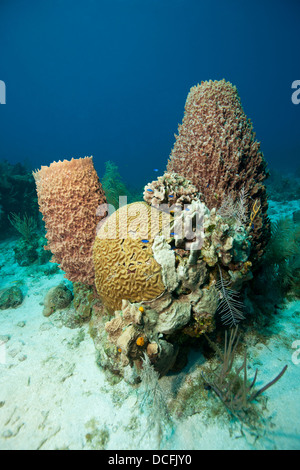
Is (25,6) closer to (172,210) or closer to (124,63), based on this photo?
(124,63)

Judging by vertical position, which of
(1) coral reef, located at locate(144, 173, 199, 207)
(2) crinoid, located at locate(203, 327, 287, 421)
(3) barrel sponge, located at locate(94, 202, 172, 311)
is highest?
(1) coral reef, located at locate(144, 173, 199, 207)

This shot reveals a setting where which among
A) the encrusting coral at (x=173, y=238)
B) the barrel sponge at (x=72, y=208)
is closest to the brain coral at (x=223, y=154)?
the encrusting coral at (x=173, y=238)

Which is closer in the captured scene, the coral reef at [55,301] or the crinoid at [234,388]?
the crinoid at [234,388]

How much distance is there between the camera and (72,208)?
3713mm

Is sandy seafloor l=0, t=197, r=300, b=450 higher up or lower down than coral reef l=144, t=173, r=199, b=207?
lower down

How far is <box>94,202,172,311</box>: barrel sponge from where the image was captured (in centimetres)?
283

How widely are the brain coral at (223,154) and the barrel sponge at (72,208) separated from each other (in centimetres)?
185

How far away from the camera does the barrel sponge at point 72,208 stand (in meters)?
3.67

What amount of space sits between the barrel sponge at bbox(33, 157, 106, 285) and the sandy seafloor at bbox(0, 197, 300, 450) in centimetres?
152

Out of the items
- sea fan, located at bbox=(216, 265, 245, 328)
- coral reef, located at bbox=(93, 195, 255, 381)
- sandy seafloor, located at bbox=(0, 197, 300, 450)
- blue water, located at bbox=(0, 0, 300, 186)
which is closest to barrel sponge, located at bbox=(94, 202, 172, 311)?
coral reef, located at bbox=(93, 195, 255, 381)

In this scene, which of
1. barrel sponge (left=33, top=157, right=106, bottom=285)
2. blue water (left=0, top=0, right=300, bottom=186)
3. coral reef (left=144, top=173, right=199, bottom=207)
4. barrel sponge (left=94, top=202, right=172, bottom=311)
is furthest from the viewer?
blue water (left=0, top=0, right=300, bottom=186)

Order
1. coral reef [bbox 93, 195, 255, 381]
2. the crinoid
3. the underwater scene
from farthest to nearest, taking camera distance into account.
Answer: coral reef [bbox 93, 195, 255, 381], the underwater scene, the crinoid

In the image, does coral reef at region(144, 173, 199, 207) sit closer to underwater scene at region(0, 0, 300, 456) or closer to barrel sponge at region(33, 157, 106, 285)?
underwater scene at region(0, 0, 300, 456)

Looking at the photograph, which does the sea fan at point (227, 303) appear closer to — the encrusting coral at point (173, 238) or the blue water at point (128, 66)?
the encrusting coral at point (173, 238)
